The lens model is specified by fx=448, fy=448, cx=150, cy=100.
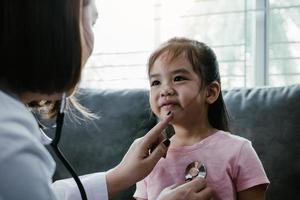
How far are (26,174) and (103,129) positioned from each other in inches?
53.0

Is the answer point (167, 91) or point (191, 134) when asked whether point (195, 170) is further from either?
point (167, 91)

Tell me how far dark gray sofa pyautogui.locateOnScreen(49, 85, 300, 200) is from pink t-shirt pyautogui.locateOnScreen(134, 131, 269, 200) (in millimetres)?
343

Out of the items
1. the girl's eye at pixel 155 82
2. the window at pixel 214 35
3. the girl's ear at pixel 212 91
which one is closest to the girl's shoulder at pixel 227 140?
the girl's ear at pixel 212 91

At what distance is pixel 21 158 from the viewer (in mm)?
605

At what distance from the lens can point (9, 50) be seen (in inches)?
27.5

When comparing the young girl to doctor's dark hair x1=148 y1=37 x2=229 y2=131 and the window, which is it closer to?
doctor's dark hair x1=148 y1=37 x2=229 y2=131

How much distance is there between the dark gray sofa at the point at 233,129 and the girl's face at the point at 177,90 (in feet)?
1.39

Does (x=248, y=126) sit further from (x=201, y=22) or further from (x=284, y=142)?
(x=201, y=22)

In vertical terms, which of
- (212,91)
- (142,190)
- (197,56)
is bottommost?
(142,190)

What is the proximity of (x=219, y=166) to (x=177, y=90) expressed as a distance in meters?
0.25

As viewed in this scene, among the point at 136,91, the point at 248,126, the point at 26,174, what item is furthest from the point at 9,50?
the point at 136,91

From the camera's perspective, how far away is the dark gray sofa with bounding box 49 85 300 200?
1.64 m

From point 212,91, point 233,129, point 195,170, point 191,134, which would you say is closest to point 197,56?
point 212,91

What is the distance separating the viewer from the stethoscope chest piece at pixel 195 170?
130cm
